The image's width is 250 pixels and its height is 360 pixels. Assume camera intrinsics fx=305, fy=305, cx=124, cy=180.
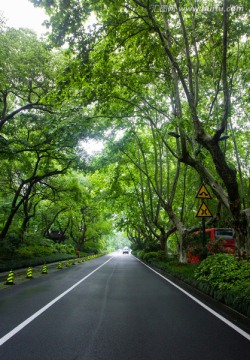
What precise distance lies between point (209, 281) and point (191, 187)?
1903cm

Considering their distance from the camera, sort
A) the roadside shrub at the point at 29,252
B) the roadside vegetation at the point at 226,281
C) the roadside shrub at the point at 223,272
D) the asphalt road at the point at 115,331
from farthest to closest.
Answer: the roadside shrub at the point at 29,252 → the roadside shrub at the point at 223,272 → the roadside vegetation at the point at 226,281 → the asphalt road at the point at 115,331

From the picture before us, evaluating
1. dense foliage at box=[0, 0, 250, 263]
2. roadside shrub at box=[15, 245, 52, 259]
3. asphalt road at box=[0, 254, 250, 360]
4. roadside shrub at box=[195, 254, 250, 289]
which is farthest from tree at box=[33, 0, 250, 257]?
roadside shrub at box=[15, 245, 52, 259]

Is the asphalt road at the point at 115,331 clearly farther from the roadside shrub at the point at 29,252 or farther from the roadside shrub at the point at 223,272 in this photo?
the roadside shrub at the point at 29,252

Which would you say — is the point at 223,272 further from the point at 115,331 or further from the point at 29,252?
the point at 29,252

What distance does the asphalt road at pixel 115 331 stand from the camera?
4.45 meters

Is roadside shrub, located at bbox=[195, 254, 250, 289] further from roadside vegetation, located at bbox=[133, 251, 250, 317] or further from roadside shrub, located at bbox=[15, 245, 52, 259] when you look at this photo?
roadside shrub, located at bbox=[15, 245, 52, 259]

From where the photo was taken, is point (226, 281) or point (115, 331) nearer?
point (115, 331)

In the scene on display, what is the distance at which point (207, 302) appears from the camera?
8656 millimetres

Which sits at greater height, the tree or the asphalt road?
the tree

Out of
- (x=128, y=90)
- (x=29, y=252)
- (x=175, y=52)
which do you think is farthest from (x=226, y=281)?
(x=29, y=252)

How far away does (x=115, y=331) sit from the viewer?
222 inches

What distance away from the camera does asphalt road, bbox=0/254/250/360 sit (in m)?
4.45

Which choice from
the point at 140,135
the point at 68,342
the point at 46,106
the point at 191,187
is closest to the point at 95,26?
the point at 68,342

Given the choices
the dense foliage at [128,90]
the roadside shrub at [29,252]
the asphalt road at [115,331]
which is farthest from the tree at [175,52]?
the roadside shrub at [29,252]
